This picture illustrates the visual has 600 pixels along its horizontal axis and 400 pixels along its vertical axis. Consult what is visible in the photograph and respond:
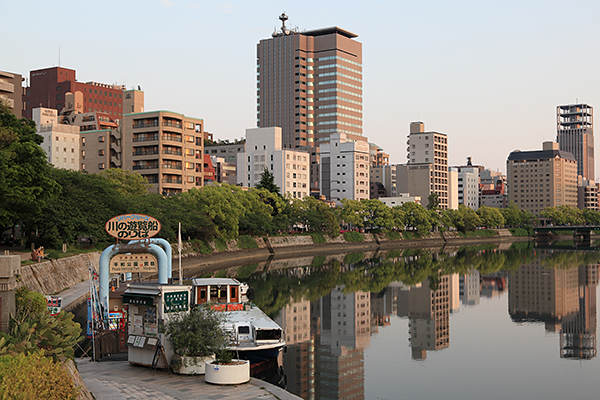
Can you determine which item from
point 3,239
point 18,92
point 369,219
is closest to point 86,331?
point 3,239

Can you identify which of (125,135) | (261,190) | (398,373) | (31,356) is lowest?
(398,373)

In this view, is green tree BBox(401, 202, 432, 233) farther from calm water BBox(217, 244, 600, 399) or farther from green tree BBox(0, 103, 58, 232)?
green tree BBox(0, 103, 58, 232)

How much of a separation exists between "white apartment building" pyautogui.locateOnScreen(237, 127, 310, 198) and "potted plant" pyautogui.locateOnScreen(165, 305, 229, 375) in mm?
144926

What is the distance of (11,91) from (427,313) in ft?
269

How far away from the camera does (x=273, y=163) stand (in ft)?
560

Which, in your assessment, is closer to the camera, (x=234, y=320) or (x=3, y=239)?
(x=234, y=320)

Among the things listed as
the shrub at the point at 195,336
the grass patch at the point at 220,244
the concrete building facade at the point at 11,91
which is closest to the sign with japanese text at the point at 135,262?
the shrub at the point at 195,336

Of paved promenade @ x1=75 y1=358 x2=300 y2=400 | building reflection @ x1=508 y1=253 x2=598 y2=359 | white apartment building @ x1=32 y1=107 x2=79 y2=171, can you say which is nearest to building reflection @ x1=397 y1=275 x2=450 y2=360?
building reflection @ x1=508 y1=253 x2=598 y2=359

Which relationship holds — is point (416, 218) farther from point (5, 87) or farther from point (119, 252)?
point (119, 252)

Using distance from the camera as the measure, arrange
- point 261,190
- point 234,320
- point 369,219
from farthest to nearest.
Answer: point 369,219 < point 261,190 < point 234,320

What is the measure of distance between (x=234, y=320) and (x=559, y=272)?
7128 cm

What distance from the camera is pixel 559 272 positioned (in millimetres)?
88125

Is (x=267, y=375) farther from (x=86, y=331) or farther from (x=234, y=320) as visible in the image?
(x=86, y=331)

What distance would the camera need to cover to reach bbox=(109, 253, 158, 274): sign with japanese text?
3325cm
